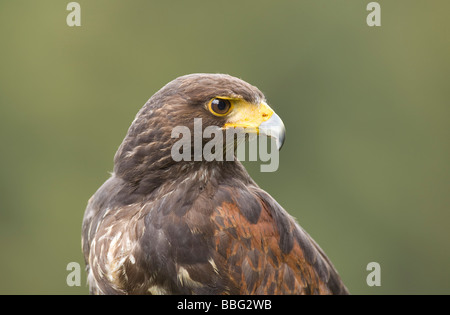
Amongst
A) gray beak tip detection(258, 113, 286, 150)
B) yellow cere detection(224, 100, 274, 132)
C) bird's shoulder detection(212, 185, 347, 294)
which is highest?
yellow cere detection(224, 100, 274, 132)

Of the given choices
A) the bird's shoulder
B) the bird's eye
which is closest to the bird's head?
the bird's eye

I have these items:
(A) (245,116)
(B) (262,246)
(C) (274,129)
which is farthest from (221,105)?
(B) (262,246)

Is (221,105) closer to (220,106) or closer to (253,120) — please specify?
(220,106)

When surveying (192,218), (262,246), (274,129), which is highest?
(274,129)

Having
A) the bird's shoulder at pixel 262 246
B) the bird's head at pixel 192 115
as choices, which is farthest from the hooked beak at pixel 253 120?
the bird's shoulder at pixel 262 246

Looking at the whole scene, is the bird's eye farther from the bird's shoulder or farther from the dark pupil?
the bird's shoulder
